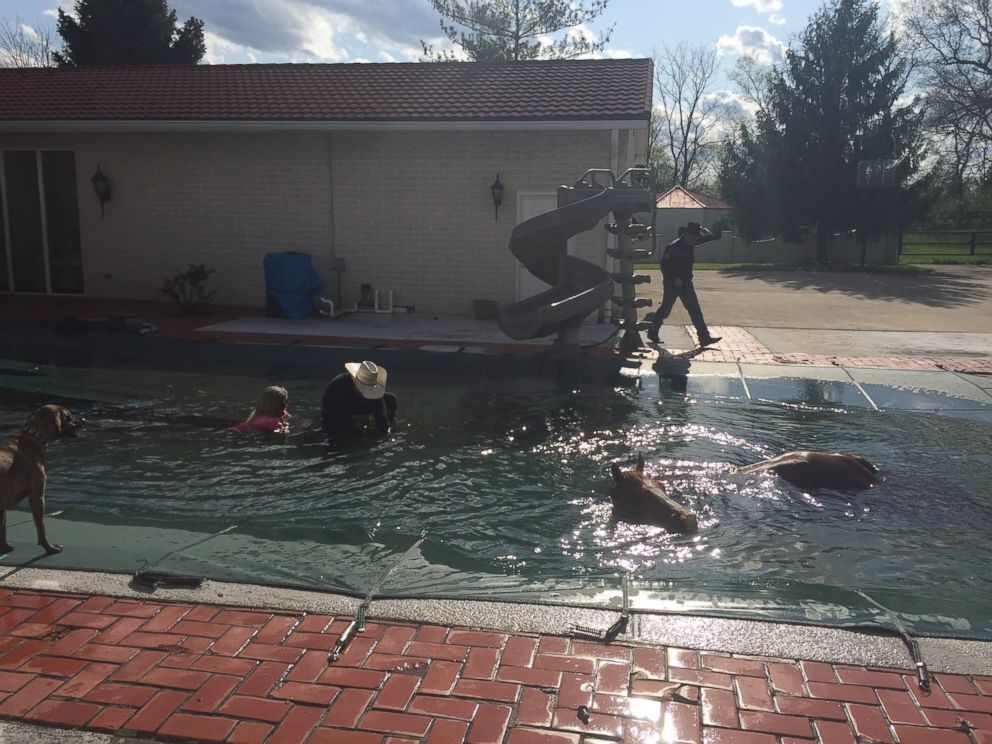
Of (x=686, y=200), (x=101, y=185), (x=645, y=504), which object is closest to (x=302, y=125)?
(x=101, y=185)

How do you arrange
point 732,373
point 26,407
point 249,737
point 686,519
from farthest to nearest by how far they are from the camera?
point 732,373 < point 26,407 < point 686,519 < point 249,737

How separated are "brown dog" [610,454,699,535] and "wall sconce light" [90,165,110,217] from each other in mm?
12858

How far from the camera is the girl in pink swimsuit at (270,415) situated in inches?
302

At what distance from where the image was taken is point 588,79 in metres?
14.8

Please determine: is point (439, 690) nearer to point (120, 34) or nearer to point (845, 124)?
point (845, 124)

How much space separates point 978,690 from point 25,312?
571 inches

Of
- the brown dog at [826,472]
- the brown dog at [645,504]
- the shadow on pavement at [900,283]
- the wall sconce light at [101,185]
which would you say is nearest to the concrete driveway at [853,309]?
the shadow on pavement at [900,283]

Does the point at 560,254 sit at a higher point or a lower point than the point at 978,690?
higher

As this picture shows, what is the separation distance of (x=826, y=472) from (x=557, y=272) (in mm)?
5194

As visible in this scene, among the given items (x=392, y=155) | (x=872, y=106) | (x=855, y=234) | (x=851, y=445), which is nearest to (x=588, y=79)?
(x=392, y=155)

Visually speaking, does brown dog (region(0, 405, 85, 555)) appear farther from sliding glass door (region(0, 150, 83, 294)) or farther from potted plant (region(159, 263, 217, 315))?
sliding glass door (region(0, 150, 83, 294))

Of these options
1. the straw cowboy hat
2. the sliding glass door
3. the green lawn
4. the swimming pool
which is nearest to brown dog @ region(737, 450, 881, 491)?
the swimming pool

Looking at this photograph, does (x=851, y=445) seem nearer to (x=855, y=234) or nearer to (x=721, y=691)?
(x=721, y=691)

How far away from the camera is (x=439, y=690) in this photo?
3.34 meters
